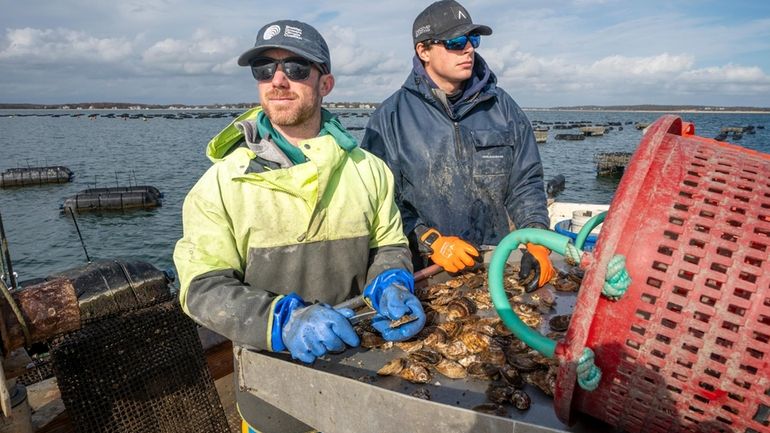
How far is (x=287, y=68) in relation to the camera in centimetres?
295

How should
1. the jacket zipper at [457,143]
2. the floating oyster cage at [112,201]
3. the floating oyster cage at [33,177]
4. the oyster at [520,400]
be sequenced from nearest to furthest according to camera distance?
the oyster at [520,400] < the jacket zipper at [457,143] < the floating oyster cage at [112,201] < the floating oyster cage at [33,177]

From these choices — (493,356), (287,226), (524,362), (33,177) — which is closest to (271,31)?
(287,226)

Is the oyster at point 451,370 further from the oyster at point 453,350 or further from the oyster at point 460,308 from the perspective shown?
the oyster at point 460,308

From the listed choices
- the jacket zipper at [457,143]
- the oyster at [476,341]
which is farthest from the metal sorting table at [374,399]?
the jacket zipper at [457,143]

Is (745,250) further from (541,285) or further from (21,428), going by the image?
(21,428)

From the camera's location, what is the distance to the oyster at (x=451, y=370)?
2.46m

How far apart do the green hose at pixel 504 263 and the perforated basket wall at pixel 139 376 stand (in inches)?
155

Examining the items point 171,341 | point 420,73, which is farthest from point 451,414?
point 171,341

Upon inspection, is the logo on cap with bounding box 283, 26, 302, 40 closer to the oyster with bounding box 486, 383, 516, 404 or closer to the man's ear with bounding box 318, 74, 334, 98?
the man's ear with bounding box 318, 74, 334, 98

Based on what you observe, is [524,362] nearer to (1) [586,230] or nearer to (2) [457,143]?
(1) [586,230]

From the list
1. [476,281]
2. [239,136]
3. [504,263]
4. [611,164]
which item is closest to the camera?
[504,263]

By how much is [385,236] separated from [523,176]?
6.30 ft

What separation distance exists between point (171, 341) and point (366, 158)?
304 cm

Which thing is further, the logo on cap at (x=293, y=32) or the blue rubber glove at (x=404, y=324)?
the logo on cap at (x=293, y=32)
